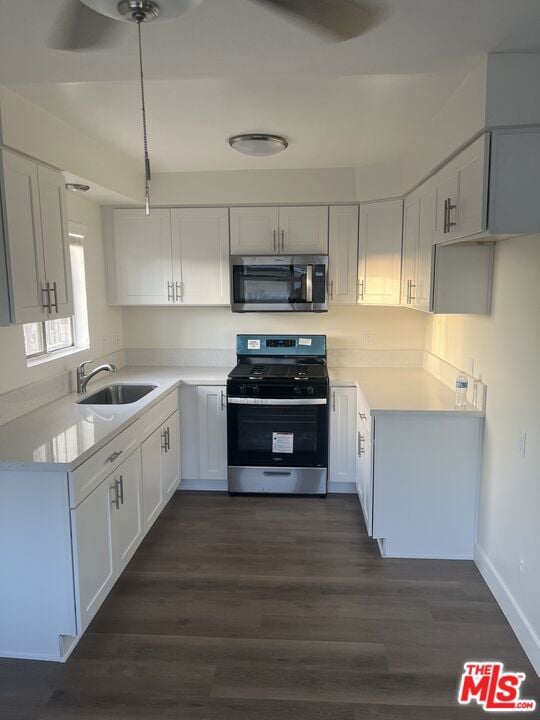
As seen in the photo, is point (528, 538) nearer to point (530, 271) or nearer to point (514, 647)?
point (514, 647)

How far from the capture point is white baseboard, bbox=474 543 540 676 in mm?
2109

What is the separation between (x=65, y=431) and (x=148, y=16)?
1827mm

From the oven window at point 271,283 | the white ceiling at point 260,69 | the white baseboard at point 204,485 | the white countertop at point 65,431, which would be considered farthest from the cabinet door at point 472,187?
the white baseboard at point 204,485

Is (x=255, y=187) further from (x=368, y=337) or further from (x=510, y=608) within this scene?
(x=510, y=608)

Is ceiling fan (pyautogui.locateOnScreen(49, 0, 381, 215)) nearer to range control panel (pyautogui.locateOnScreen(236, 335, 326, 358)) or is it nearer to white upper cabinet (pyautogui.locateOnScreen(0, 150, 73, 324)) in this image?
white upper cabinet (pyautogui.locateOnScreen(0, 150, 73, 324))

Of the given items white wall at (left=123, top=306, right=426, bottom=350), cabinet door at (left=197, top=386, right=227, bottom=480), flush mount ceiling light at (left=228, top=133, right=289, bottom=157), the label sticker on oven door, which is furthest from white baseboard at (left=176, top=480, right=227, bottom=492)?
flush mount ceiling light at (left=228, top=133, right=289, bottom=157)

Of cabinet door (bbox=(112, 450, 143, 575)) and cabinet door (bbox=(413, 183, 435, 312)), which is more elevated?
cabinet door (bbox=(413, 183, 435, 312))

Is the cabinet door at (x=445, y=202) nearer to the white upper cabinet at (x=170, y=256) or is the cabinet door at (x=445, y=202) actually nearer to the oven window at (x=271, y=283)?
the oven window at (x=271, y=283)

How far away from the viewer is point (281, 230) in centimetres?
383

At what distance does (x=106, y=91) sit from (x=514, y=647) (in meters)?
3.07

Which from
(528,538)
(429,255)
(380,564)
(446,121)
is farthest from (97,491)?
(446,121)

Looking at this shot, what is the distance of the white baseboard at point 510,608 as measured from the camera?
6.92ft

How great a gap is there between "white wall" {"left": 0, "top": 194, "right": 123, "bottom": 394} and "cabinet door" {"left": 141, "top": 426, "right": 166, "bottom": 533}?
2.47ft

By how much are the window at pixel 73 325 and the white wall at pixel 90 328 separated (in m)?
0.06
